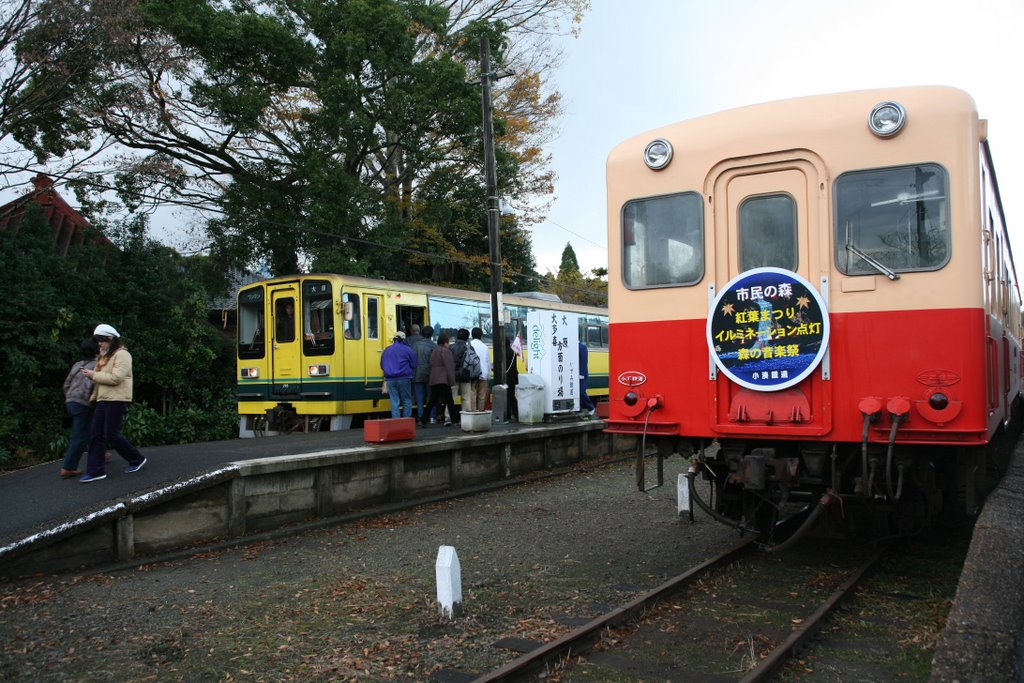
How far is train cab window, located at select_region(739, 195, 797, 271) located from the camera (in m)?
6.12

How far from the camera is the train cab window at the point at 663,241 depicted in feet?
21.3

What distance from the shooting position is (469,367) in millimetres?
13758

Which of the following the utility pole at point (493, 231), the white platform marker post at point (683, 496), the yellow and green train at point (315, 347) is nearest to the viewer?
the white platform marker post at point (683, 496)

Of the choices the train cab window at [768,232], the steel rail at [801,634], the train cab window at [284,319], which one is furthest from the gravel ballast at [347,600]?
the train cab window at [284,319]

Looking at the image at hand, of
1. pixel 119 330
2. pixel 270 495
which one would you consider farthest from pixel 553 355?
pixel 119 330

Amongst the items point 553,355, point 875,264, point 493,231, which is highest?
point 493,231

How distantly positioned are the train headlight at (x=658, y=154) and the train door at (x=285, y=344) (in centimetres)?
941

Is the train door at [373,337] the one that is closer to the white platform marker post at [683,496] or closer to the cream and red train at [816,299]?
the white platform marker post at [683,496]

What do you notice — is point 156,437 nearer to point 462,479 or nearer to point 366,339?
point 366,339

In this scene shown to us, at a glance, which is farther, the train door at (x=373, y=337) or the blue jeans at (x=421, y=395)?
the train door at (x=373, y=337)

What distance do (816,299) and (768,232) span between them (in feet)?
2.29

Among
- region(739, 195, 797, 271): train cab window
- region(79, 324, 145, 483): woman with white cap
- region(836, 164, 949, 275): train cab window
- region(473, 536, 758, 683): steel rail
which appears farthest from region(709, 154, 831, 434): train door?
region(79, 324, 145, 483): woman with white cap

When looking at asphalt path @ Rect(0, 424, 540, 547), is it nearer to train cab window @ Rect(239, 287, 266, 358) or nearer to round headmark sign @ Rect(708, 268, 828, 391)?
train cab window @ Rect(239, 287, 266, 358)

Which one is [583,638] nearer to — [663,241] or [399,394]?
[663,241]
